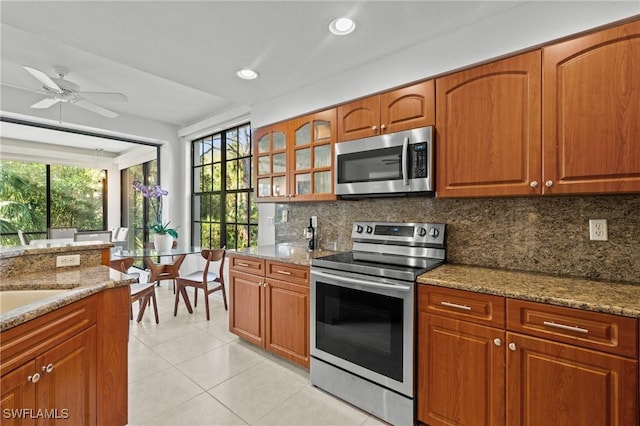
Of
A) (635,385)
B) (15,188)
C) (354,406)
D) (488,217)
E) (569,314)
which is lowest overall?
(354,406)

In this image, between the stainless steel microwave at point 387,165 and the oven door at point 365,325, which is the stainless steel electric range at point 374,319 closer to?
the oven door at point 365,325

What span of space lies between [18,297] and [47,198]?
5.50 m

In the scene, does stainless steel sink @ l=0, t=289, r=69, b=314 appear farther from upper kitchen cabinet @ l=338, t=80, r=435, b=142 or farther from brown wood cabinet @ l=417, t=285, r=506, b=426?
upper kitchen cabinet @ l=338, t=80, r=435, b=142

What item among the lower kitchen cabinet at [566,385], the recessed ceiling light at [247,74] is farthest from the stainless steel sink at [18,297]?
the lower kitchen cabinet at [566,385]

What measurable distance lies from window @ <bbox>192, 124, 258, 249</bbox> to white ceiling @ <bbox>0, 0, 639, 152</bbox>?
4.11ft

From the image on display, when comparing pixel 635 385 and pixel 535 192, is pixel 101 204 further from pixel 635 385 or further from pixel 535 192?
pixel 635 385

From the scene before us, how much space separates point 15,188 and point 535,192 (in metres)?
7.47

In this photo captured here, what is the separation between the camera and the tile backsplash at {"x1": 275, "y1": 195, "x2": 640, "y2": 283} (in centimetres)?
162

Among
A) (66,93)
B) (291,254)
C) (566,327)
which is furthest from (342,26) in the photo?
(66,93)

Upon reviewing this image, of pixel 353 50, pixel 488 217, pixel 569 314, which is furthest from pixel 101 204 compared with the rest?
pixel 569 314

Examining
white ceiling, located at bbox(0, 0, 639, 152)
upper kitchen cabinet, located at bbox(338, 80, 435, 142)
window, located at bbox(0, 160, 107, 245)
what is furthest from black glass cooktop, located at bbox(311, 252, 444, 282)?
window, located at bbox(0, 160, 107, 245)

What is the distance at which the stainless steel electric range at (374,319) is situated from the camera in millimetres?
1730

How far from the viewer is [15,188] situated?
5277 mm

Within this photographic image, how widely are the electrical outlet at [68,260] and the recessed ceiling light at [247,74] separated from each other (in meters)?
1.73
